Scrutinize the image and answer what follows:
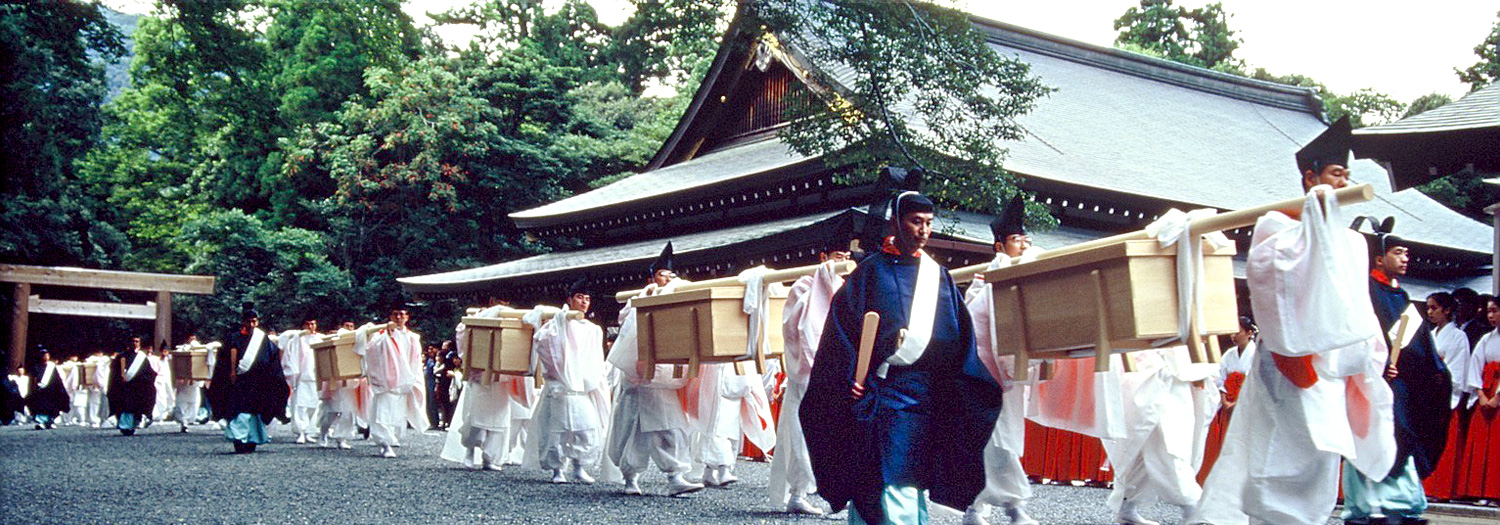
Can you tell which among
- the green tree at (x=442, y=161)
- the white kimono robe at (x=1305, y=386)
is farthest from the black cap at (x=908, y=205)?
the green tree at (x=442, y=161)

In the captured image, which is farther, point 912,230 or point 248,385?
point 248,385

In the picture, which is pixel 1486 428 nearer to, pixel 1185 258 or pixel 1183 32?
pixel 1185 258

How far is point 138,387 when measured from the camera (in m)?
22.3

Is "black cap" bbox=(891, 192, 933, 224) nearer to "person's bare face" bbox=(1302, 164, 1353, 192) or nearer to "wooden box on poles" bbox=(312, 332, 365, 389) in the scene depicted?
"person's bare face" bbox=(1302, 164, 1353, 192)

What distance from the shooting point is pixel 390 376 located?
15.1 meters

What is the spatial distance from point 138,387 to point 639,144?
45.8 ft

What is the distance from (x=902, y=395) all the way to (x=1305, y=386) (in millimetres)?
1430

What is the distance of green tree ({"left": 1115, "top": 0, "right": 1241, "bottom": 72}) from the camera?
4644cm

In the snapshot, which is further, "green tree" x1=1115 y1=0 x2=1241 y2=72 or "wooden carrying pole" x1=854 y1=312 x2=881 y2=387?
"green tree" x1=1115 y1=0 x2=1241 y2=72

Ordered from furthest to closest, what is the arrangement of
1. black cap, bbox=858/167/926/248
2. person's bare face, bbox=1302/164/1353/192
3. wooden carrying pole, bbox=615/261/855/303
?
wooden carrying pole, bbox=615/261/855/303
person's bare face, bbox=1302/164/1353/192
black cap, bbox=858/167/926/248

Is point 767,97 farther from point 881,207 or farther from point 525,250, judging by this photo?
point 881,207

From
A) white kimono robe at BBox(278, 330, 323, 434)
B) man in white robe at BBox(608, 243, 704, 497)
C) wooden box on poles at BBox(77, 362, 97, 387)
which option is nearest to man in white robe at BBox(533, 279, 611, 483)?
man in white robe at BBox(608, 243, 704, 497)

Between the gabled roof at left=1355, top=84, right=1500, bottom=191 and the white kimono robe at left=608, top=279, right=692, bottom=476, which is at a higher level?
the gabled roof at left=1355, top=84, right=1500, bottom=191

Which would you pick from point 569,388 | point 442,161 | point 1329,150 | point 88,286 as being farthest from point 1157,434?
point 88,286
